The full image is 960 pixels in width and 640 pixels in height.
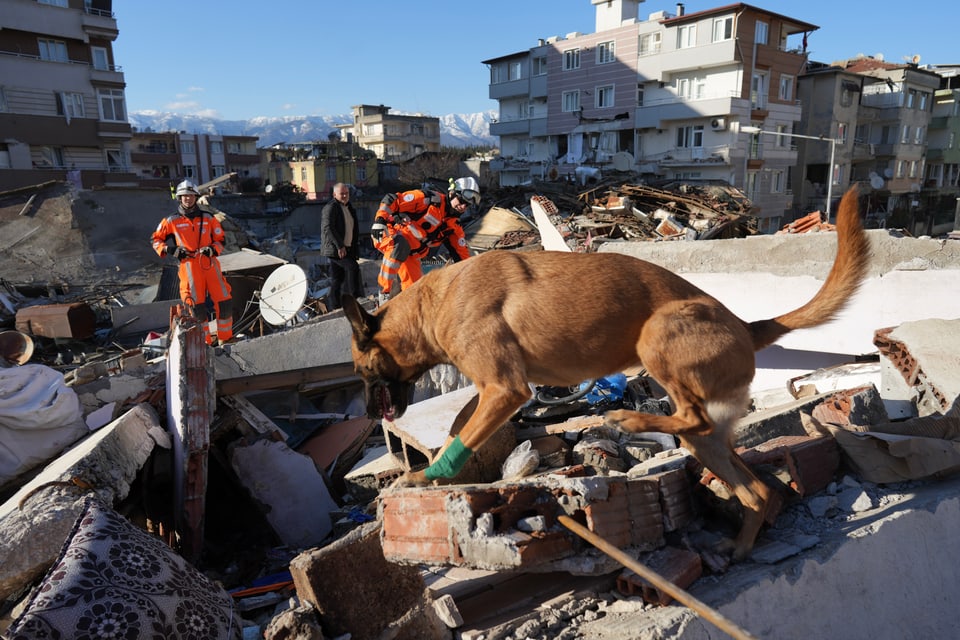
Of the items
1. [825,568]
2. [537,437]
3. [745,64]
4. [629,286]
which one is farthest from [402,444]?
[745,64]

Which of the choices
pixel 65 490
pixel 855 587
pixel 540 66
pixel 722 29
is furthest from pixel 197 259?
pixel 540 66

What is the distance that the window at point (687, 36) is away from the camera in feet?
116

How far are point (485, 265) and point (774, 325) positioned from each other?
63.0 inches

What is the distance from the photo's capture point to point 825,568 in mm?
3383

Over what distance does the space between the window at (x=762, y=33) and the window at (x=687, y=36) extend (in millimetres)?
3132

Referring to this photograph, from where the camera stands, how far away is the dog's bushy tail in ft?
11.1

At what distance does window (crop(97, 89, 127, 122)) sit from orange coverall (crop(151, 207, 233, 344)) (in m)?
30.6

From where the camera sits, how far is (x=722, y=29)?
34.0 metres

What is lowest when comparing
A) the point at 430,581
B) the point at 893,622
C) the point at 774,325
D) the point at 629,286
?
the point at 893,622

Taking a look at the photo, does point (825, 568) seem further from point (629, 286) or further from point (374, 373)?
point (374, 373)

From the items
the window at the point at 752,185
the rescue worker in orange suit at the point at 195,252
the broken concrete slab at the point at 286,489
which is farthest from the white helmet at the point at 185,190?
the window at the point at 752,185

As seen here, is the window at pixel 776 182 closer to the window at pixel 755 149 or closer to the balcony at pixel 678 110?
the window at pixel 755 149

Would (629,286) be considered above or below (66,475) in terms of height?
above

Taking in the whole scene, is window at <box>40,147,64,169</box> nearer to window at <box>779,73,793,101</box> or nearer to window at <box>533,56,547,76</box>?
window at <box>533,56,547,76</box>
